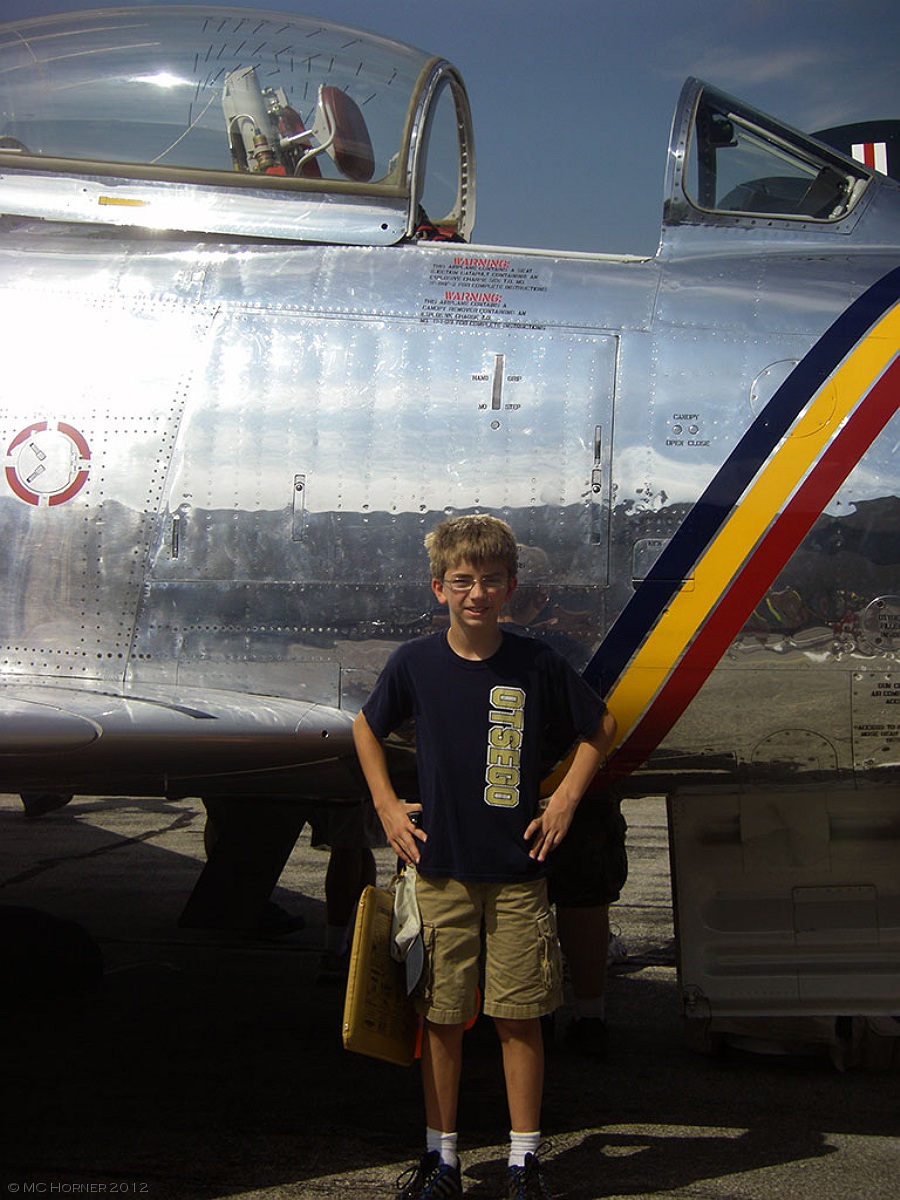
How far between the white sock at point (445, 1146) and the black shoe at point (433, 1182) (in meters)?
0.01

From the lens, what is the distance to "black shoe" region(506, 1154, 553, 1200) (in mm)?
3105

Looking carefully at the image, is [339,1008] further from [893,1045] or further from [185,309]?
[185,309]

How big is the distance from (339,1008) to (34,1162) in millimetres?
1785

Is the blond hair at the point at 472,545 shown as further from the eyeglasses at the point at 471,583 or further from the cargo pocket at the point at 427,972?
the cargo pocket at the point at 427,972

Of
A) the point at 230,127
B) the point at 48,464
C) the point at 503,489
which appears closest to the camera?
the point at 503,489

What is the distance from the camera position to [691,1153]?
365cm

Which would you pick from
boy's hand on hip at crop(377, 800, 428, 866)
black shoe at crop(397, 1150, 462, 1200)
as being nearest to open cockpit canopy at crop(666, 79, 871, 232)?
boy's hand on hip at crop(377, 800, 428, 866)

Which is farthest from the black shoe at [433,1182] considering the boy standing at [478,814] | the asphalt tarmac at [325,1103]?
the asphalt tarmac at [325,1103]

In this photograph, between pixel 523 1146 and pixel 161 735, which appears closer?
pixel 523 1146

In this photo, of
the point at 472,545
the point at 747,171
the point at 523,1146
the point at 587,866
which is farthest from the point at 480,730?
the point at 747,171

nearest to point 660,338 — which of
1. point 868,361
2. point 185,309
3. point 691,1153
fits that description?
point 868,361

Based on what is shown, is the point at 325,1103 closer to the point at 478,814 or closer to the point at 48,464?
the point at 478,814

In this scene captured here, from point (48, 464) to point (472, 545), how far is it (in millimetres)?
1564

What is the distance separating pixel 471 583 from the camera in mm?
3225
